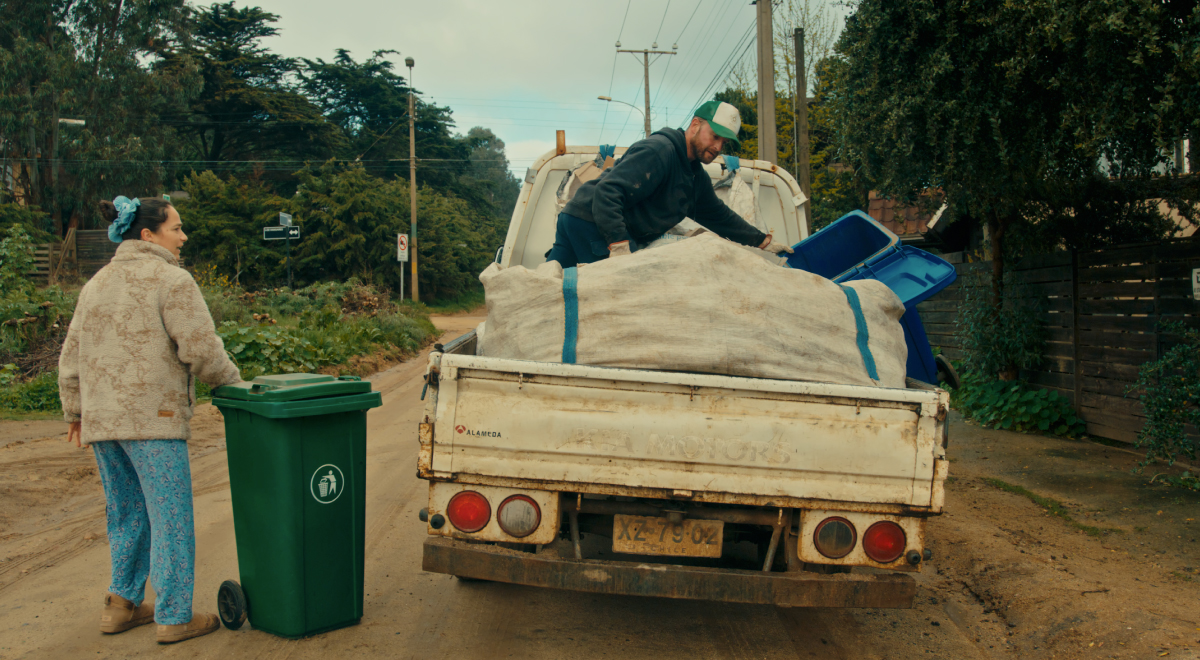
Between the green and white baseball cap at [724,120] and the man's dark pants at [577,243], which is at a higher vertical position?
the green and white baseball cap at [724,120]

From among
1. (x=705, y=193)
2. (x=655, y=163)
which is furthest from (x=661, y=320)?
(x=705, y=193)

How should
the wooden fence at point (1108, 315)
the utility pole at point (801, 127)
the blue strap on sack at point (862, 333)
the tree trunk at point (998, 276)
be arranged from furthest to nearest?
the utility pole at point (801, 127) < the tree trunk at point (998, 276) < the wooden fence at point (1108, 315) < the blue strap on sack at point (862, 333)

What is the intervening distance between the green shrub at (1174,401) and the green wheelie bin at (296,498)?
4988mm

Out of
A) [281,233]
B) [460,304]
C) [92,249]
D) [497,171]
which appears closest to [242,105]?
[92,249]

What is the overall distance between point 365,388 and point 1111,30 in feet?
14.6

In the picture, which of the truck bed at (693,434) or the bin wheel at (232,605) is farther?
the bin wheel at (232,605)

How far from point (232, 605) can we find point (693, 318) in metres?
2.25

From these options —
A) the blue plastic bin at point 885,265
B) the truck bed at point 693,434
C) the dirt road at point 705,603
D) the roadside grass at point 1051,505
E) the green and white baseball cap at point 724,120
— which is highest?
the green and white baseball cap at point 724,120

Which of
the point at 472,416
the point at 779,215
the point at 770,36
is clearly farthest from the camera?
the point at 770,36

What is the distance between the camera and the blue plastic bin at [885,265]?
4043 millimetres

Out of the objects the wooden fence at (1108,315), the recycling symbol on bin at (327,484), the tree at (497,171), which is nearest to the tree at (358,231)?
the wooden fence at (1108,315)

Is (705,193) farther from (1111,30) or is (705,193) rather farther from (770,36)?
(770,36)

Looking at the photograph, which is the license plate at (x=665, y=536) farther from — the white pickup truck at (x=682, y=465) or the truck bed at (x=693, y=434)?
the truck bed at (x=693, y=434)

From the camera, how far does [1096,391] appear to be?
6.95 meters
